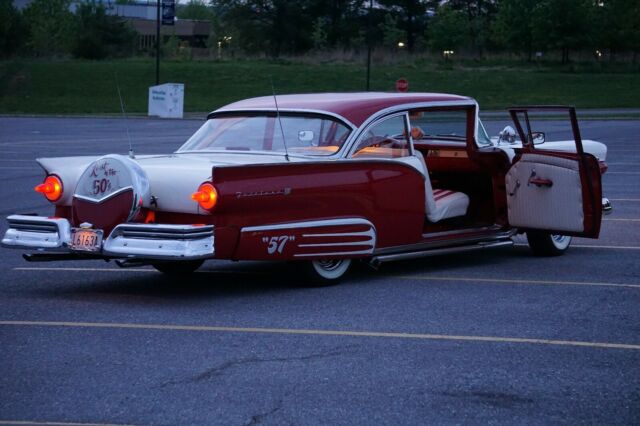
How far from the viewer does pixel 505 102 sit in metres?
53.7

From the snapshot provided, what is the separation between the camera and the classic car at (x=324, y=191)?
843 cm

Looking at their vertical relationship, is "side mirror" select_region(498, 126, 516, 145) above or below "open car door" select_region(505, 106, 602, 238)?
above

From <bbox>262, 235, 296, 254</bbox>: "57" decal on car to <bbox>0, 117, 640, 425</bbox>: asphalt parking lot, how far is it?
0.42m

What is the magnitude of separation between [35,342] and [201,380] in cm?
149

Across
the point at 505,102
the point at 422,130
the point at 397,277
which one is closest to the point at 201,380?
the point at 397,277

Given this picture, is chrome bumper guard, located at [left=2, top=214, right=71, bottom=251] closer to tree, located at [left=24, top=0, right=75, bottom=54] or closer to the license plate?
the license plate

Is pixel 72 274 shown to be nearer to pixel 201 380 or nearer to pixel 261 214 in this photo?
pixel 261 214

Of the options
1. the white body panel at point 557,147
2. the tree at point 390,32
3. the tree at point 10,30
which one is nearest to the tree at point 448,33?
the tree at point 390,32

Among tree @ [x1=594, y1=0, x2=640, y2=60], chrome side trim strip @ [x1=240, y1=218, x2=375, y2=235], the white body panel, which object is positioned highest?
tree @ [x1=594, y1=0, x2=640, y2=60]

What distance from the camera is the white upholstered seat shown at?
33.3 feet

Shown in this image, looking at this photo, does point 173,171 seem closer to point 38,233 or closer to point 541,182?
point 38,233

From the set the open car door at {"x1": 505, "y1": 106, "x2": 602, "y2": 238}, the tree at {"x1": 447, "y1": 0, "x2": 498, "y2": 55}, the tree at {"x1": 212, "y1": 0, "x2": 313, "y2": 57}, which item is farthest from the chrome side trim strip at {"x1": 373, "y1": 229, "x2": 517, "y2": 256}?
the tree at {"x1": 212, "y1": 0, "x2": 313, "y2": 57}

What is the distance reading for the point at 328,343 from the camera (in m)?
7.23

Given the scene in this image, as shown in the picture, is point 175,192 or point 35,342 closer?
point 35,342
